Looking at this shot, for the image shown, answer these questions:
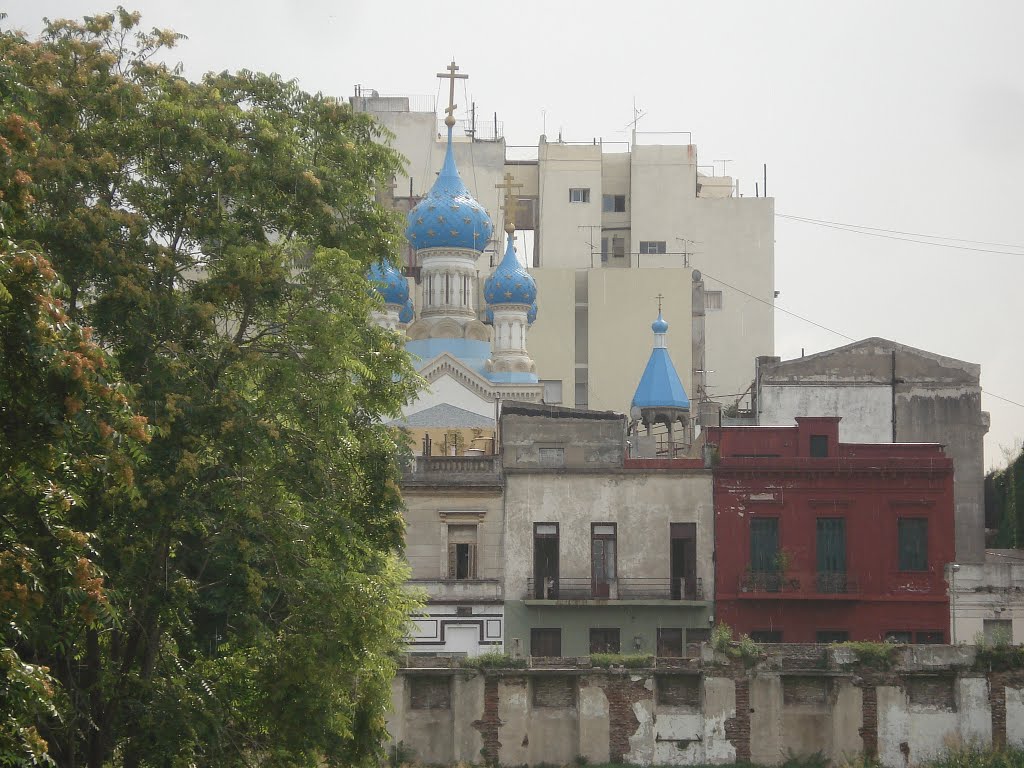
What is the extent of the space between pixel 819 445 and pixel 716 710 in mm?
10459

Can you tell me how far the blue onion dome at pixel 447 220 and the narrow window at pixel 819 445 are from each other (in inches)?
985

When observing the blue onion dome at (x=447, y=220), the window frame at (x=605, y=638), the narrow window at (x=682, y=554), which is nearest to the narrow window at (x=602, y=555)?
the window frame at (x=605, y=638)

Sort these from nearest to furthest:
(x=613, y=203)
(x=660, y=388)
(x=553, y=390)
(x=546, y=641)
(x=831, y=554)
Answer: (x=546, y=641) < (x=831, y=554) < (x=660, y=388) < (x=553, y=390) < (x=613, y=203)

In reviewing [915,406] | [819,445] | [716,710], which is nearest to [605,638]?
[819,445]

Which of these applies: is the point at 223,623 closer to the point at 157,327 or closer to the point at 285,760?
the point at 285,760

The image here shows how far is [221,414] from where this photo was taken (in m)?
21.1

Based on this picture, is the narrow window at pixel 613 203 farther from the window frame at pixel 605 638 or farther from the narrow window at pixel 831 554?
the window frame at pixel 605 638

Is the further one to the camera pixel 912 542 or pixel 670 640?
pixel 912 542

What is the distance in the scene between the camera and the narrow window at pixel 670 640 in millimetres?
41844

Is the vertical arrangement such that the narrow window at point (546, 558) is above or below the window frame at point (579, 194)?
below

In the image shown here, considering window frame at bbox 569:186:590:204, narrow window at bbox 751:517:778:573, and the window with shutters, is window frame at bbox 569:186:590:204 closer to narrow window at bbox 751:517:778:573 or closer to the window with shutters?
narrow window at bbox 751:517:778:573

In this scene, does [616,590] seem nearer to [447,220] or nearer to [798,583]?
[798,583]

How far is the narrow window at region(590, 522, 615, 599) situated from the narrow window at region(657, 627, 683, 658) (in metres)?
1.64

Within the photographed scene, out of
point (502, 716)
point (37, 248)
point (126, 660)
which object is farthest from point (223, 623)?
point (502, 716)
